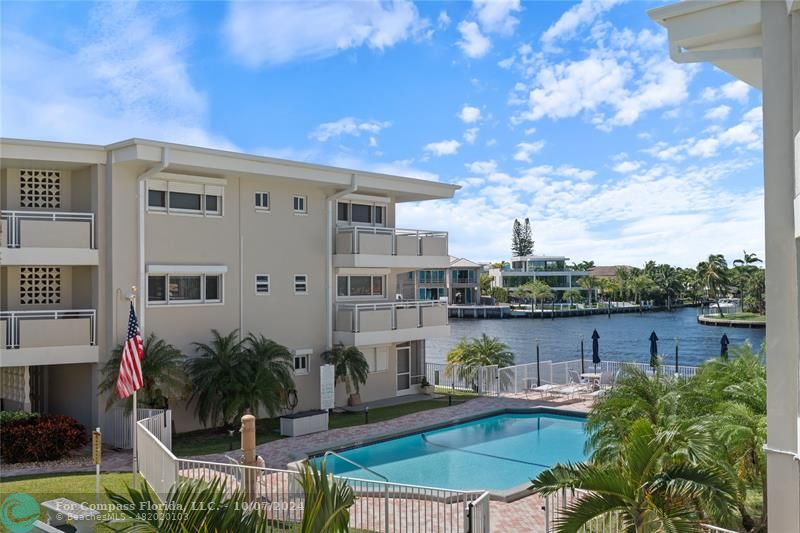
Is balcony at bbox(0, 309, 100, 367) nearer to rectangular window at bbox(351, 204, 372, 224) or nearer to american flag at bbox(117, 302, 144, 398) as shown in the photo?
american flag at bbox(117, 302, 144, 398)

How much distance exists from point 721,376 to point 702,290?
121 metres

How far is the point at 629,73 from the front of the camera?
20281 millimetres

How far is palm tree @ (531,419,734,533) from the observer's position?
7.78 metres

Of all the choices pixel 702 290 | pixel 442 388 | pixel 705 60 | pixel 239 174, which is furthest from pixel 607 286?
pixel 705 60

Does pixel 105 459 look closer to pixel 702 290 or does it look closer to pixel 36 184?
pixel 36 184

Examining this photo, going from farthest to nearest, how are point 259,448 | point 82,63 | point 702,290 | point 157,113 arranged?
point 702,290 → point 157,113 → point 259,448 → point 82,63

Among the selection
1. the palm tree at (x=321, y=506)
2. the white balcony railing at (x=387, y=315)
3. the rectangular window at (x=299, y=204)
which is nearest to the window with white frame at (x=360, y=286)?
the white balcony railing at (x=387, y=315)

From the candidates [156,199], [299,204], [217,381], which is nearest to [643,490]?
[217,381]

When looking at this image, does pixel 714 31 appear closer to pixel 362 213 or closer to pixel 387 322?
pixel 387 322

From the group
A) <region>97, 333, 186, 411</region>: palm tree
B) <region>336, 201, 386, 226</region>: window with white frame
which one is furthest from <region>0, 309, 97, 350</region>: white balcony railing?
<region>336, 201, 386, 226</region>: window with white frame

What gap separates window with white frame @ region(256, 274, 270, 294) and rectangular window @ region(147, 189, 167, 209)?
3948 millimetres

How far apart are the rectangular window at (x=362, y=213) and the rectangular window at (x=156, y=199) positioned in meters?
7.59

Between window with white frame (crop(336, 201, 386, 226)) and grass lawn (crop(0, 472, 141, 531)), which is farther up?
window with white frame (crop(336, 201, 386, 226))

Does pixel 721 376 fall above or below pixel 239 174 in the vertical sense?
below
